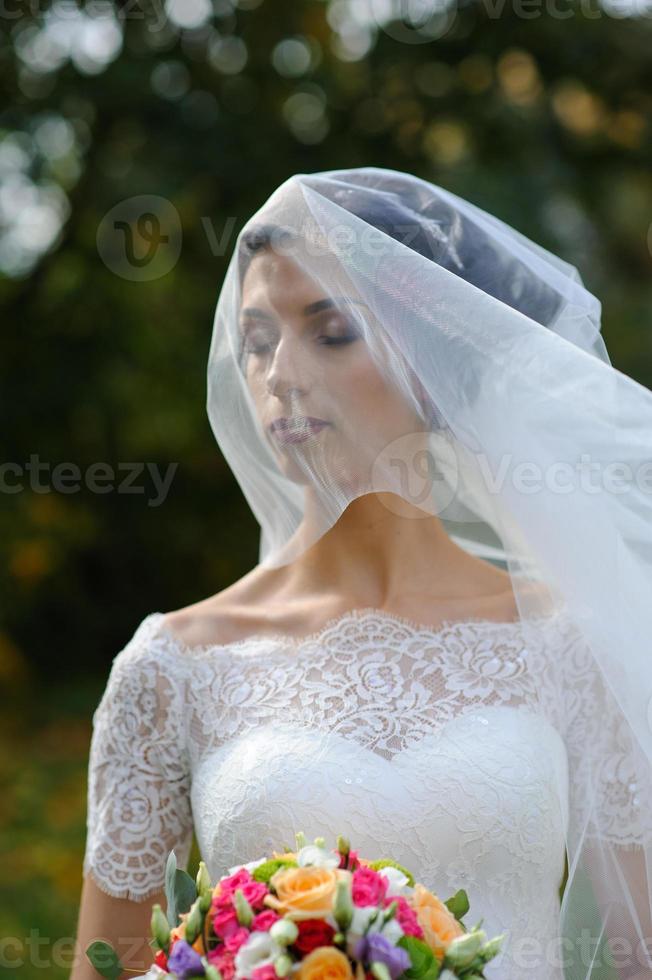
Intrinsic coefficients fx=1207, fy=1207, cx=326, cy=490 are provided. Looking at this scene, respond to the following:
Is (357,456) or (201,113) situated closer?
(357,456)

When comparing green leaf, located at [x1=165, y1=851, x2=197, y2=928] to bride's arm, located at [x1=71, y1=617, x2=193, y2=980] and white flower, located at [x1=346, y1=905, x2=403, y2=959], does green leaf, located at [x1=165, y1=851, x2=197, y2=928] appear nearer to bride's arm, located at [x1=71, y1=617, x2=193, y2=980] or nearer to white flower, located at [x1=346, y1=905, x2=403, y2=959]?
white flower, located at [x1=346, y1=905, x2=403, y2=959]

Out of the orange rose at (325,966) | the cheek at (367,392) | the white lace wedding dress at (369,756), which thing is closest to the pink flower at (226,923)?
the orange rose at (325,966)

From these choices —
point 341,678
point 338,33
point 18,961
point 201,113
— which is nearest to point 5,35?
point 201,113

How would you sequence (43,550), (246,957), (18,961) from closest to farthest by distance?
(246,957), (18,961), (43,550)

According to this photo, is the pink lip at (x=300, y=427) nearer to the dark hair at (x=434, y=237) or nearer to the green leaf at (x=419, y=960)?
the dark hair at (x=434, y=237)

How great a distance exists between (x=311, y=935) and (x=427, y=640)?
3.04 ft

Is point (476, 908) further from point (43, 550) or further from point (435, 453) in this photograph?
point (43, 550)

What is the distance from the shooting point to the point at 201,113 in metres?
6.46

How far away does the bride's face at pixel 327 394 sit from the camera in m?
2.22

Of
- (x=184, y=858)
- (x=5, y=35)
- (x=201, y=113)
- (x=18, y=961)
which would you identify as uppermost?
(x=5, y=35)

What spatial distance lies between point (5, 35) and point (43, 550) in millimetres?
2996

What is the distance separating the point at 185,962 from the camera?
59.4 inches

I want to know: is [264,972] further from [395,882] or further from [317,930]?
[395,882]

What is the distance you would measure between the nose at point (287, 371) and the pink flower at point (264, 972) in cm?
107
